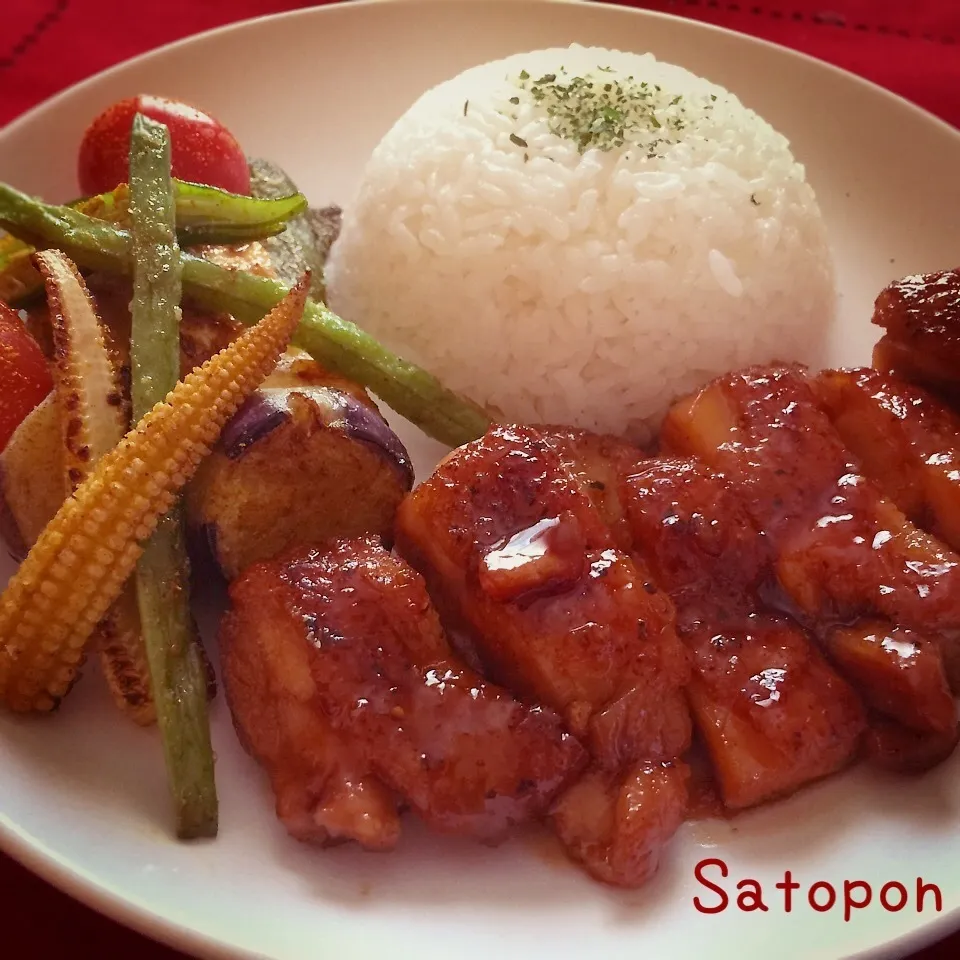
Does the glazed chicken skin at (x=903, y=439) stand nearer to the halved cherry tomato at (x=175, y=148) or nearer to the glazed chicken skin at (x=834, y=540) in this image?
the glazed chicken skin at (x=834, y=540)

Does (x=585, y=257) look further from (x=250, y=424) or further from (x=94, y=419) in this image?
(x=94, y=419)

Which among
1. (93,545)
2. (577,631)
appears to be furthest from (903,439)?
(93,545)

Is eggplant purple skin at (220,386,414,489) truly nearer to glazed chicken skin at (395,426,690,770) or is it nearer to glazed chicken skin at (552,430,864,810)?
glazed chicken skin at (395,426,690,770)

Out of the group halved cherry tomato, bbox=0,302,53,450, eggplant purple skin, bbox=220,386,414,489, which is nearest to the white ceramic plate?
halved cherry tomato, bbox=0,302,53,450

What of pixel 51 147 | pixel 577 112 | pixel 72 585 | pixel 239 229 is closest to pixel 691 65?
pixel 577 112

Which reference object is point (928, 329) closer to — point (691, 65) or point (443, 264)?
point (443, 264)
